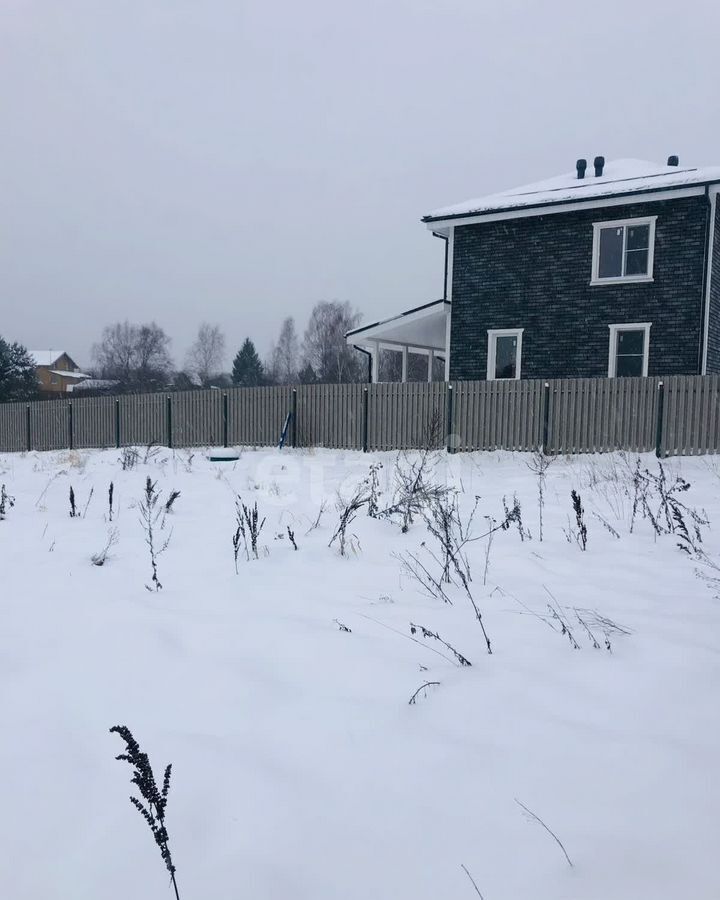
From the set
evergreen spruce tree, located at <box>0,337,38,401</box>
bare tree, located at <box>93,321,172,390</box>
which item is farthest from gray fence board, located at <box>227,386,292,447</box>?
bare tree, located at <box>93,321,172,390</box>

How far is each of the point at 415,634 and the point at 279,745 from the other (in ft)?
3.40

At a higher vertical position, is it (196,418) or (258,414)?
(258,414)

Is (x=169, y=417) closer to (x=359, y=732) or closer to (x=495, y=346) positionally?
(x=495, y=346)

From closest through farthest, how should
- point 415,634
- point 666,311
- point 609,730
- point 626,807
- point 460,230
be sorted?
point 626,807, point 609,730, point 415,634, point 666,311, point 460,230

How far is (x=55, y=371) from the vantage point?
79.3 metres

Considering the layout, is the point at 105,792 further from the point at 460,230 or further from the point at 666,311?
the point at 460,230

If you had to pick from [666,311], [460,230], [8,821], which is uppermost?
[460,230]

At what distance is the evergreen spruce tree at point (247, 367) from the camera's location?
58.7 meters

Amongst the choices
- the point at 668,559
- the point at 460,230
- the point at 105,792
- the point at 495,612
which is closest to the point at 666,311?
the point at 460,230

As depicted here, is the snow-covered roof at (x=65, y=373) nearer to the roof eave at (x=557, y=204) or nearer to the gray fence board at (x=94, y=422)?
the gray fence board at (x=94, y=422)

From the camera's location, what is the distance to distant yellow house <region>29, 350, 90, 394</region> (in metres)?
77.1

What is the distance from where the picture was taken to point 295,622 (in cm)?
315

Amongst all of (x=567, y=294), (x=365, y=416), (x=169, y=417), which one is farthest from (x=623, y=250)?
(x=169, y=417)

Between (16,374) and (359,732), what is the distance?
45239 mm
